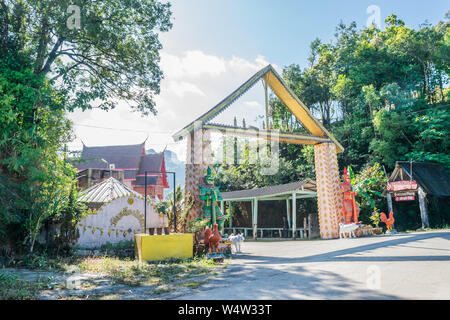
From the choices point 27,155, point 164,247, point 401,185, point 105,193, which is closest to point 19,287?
point 164,247

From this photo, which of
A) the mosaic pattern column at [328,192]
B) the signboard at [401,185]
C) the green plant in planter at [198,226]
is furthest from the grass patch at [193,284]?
the signboard at [401,185]

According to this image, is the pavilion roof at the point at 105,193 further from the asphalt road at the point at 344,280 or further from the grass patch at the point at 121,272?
the asphalt road at the point at 344,280

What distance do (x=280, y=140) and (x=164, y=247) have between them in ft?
24.4

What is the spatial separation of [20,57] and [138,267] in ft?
22.5

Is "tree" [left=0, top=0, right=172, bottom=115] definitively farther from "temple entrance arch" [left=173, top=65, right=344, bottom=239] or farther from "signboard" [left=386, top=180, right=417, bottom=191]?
"signboard" [left=386, top=180, right=417, bottom=191]

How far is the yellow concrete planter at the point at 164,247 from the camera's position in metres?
9.02

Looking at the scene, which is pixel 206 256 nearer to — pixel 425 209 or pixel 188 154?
pixel 188 154

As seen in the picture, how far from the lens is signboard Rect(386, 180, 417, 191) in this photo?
1789 centimetres

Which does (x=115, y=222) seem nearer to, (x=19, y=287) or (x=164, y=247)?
(x=164, y=247)

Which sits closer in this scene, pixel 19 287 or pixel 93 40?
pixel 19 287

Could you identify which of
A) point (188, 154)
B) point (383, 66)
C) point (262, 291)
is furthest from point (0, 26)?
point (383, 66)

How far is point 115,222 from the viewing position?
1244 centimetres

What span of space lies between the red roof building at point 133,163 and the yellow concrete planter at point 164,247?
22306mm

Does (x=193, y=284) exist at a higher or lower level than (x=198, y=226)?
lower
